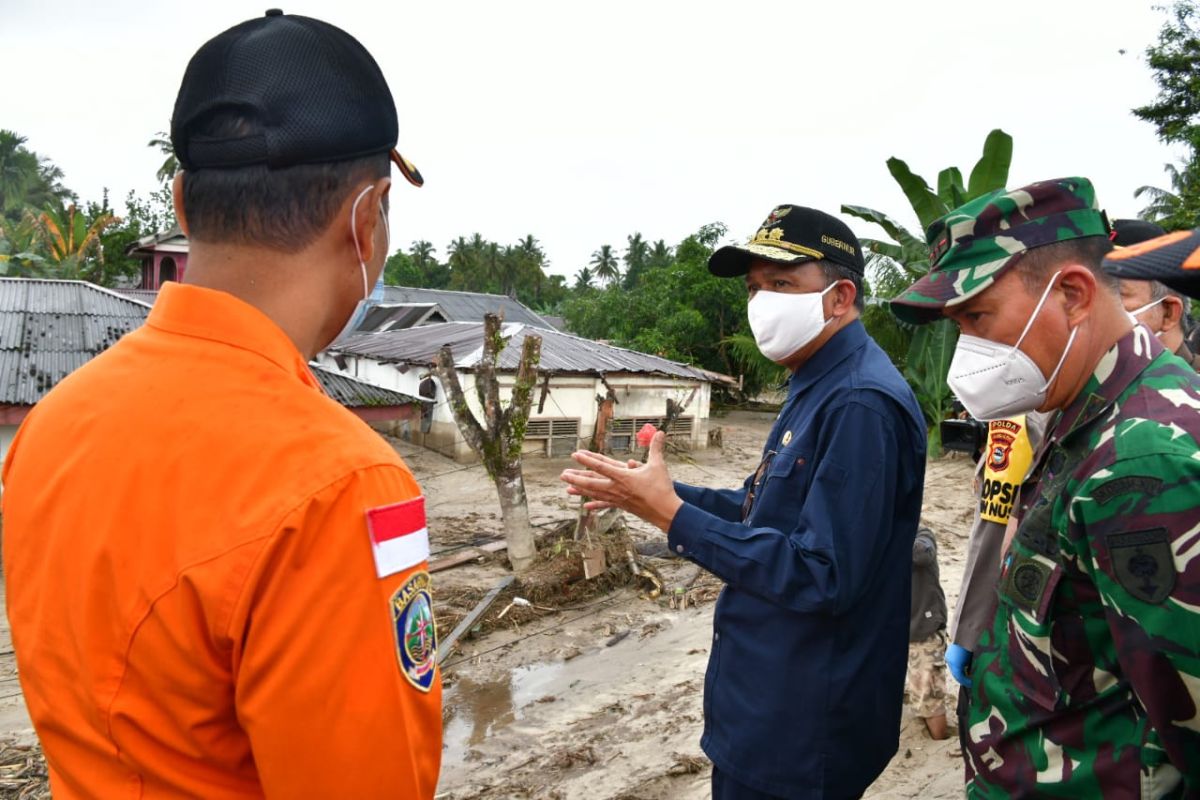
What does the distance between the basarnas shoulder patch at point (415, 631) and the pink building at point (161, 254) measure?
29.5m

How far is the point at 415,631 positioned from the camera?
111cm

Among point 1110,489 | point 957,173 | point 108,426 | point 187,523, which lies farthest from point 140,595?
point 957,173

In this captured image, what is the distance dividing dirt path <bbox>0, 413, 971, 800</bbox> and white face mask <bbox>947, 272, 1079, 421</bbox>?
2.99 meters

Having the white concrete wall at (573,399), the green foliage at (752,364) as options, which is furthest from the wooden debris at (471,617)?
the green foliage at (752,364)

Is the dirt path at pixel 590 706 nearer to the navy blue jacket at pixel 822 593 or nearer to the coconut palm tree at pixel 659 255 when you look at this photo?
the navy blue jacket at pixel 822 593

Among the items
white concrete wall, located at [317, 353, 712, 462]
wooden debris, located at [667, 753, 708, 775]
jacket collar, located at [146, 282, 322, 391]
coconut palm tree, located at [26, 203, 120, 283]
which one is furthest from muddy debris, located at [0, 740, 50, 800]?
coconut palm tree, located at [26, 203, 120, 283]

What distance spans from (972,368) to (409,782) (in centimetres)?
173

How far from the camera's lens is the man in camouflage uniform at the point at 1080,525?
1.42 meters

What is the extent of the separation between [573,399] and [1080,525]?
17611mm

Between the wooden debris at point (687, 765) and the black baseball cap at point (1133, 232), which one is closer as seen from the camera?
the black baseball cap at point (1133, 232)

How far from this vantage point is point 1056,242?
184 cm

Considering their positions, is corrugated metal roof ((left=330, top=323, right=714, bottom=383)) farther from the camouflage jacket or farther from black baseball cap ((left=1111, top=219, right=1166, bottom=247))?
the camouflage jacket

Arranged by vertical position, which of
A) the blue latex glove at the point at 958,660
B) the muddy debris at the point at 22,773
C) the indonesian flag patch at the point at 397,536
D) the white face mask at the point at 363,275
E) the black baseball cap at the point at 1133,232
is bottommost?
the muddy debris at the point at 22,773

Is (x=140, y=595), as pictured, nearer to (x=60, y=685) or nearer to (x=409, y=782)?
(x=60, y=685)
